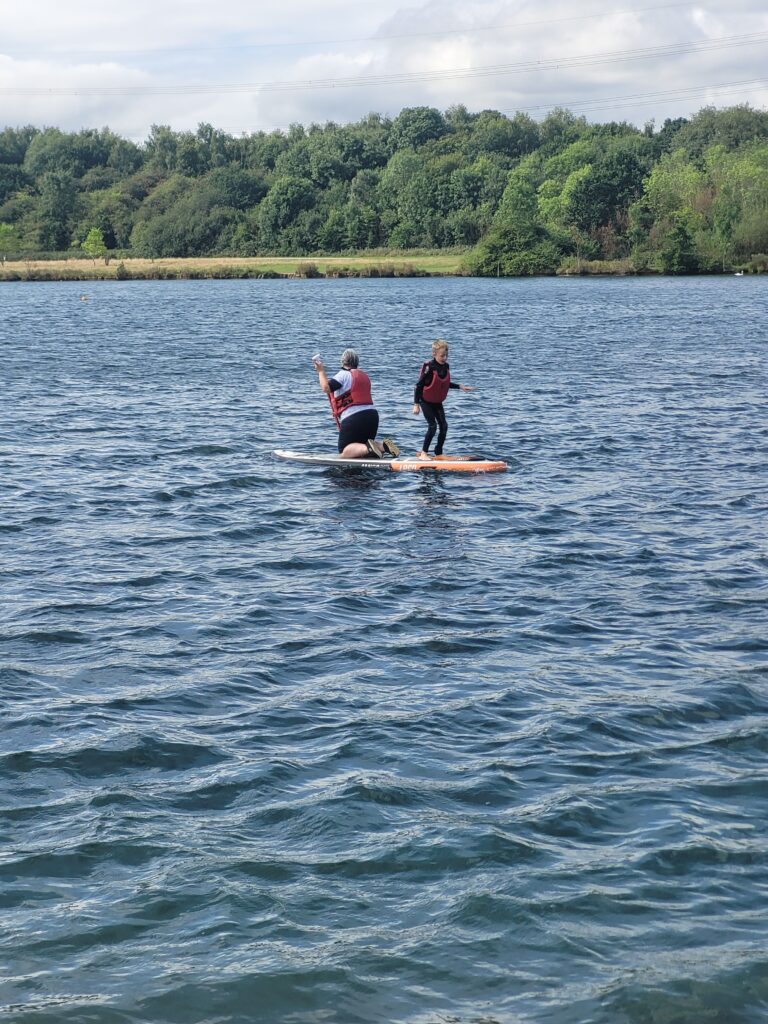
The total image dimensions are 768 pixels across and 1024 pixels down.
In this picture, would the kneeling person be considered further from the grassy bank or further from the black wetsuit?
the grassy bank

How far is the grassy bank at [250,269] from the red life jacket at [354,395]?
11105cm

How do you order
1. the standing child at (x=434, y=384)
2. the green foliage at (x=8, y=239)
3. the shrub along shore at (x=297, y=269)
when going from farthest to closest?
the green foliage at (x=8, y=239)
the shrub along shore at (x=297, y=269)
the standing child at (x=434, y=384)

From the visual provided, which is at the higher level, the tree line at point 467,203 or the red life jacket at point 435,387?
the tree line at point 467,203

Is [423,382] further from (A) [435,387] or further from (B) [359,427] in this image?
(B) [359,427]

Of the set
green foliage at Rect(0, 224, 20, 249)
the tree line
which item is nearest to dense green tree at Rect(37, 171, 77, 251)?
the tree line

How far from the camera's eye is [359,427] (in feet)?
71.3

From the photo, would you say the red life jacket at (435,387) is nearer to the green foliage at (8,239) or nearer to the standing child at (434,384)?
the standing child at (434,384)

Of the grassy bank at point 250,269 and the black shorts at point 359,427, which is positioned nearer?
the black shorts at point 359,427

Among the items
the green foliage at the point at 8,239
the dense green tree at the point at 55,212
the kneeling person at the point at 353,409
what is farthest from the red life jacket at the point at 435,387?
the dense green tree at the point at 55,212

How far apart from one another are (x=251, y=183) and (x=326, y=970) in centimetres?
18470

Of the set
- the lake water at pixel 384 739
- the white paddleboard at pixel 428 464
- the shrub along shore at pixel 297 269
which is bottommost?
the lake water at pixel 384 739

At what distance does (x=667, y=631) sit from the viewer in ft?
41.0

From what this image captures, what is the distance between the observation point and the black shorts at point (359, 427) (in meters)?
21.5

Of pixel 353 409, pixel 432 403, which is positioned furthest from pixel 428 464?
pixel 353 409
